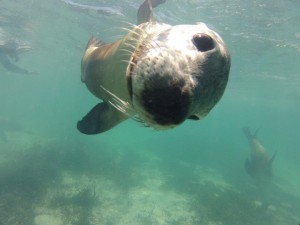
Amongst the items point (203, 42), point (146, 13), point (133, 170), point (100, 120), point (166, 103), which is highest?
point (203, 42)

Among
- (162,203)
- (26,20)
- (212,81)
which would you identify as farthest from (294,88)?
(212,81)

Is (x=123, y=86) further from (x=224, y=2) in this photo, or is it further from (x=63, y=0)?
(x=63, y=0)

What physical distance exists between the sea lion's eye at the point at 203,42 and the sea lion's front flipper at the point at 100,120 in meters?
1.43

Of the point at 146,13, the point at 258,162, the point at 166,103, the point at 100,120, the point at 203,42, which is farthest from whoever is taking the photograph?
the point at 258,162

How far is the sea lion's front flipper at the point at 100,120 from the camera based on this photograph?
305 cm

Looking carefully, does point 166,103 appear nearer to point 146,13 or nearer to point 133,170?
Answer: point 146,13

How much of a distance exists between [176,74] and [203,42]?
1.46 feet

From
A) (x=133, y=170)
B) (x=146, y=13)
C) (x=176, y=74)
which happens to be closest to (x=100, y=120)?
(x=176, y=74)

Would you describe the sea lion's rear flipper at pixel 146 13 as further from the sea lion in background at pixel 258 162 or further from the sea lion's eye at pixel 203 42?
the sea lion in background at pixel 258 162

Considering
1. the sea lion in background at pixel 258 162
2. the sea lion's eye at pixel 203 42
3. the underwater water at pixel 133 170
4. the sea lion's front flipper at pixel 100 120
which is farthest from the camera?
the sea lion in background at pixel 258 162

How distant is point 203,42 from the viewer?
5.80 ft

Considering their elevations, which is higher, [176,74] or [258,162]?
[176,74]

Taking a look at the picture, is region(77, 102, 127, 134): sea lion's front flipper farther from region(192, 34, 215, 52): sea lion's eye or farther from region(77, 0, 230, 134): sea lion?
region(192, 34, 215, 52): sea lion's eye

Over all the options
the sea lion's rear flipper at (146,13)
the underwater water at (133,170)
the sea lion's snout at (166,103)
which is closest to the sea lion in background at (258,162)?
the underwater water at (133,170)
